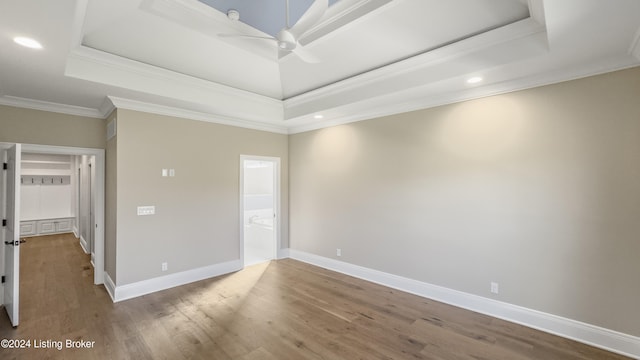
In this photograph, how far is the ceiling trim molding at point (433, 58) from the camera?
2.62 m

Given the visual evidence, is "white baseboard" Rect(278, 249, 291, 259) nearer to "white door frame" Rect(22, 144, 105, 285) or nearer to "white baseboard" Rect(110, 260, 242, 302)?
"white baseboard" Rect(110, 260, 242, 302)

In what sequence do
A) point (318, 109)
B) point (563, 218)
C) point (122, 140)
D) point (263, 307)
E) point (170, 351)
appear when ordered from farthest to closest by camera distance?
point (318, 109), point (122, 140), point (263, 307), point (563, 218), point (170, 351)

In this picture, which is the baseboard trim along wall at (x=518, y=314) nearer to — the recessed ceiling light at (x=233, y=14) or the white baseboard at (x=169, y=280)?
→ the white baseboard at (x=169, y=280)

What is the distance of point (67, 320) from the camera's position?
3256mm

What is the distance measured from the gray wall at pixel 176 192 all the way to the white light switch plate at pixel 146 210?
6 cm

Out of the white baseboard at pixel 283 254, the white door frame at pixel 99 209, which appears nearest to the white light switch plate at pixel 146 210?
the white door frame at pixel 99 209

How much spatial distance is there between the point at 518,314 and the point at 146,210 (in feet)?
16.6

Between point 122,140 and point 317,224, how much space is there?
3480 millimetres

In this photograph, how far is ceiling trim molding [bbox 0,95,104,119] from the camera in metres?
3.71

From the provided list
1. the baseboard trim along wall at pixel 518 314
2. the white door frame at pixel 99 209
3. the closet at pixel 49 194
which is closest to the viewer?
the baseboard trim along wall at pixel 518 314

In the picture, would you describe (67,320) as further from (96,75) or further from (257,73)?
(257,73)

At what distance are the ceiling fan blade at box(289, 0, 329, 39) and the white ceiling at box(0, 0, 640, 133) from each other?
2.05ft

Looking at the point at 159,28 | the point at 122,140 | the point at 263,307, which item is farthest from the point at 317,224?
the point at 159,28

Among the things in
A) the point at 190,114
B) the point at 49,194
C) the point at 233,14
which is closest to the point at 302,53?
the point at 233,14
